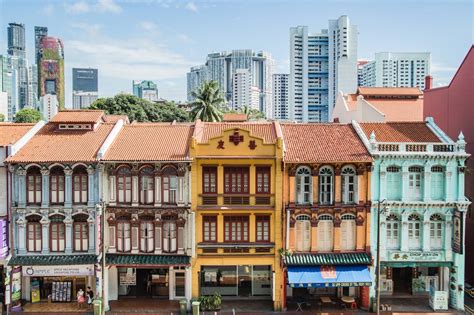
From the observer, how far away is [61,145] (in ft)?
112

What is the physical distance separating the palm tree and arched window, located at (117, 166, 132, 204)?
31817mm

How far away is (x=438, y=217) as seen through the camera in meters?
33.4

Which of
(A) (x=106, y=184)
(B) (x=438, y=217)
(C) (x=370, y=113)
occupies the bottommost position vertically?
(B) (x=438, y=217)

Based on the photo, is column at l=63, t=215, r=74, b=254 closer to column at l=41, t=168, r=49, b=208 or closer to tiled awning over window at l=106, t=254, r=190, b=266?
column at l=41, t=168, r=49, b=208

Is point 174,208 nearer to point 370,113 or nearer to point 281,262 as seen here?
point 281,262

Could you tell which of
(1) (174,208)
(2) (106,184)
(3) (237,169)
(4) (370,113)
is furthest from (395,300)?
(4) (370,113)

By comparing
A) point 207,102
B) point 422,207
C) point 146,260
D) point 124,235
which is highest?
point 207,102

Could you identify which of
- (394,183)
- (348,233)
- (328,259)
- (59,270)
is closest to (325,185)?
(348,233)

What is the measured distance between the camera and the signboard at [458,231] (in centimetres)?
3241

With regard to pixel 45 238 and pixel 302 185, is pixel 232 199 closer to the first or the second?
pixel 302 185

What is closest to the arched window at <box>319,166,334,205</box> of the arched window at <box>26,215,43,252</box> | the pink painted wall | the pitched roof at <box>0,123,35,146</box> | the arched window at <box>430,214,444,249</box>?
the arched window at <box>430,214,444,249</box>

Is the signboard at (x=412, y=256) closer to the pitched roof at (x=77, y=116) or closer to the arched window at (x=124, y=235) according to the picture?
the arched window at (x=124, y=235)

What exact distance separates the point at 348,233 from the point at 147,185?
45.4 ft

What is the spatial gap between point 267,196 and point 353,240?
654cm
